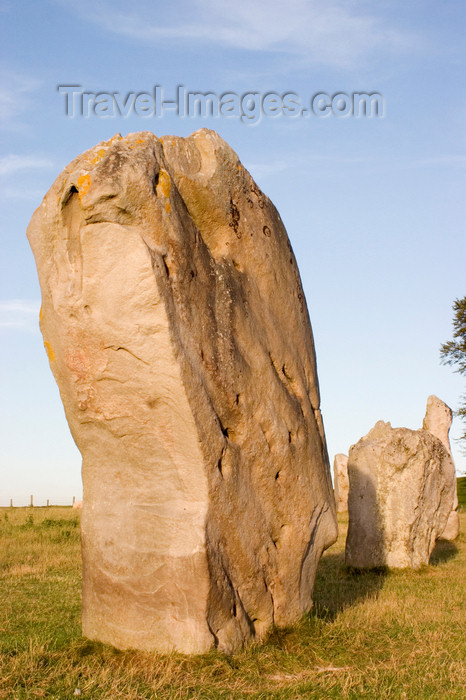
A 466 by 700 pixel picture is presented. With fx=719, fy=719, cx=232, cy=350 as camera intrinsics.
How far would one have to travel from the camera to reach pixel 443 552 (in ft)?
52.5

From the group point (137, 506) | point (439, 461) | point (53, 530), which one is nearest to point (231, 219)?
point (137, 506)

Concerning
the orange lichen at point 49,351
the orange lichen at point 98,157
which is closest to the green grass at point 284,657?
the orange lichen at point 49,351

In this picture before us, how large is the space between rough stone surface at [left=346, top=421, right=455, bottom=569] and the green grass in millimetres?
1915

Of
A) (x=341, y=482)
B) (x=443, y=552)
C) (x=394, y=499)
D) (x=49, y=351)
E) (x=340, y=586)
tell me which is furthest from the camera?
(x=341, y=482)

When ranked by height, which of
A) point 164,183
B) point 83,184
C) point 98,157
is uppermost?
point 98,157

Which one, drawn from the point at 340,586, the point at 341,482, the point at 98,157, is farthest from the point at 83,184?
the point at 341,482

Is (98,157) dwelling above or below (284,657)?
above

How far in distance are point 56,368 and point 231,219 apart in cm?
245

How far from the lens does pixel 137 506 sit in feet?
21.7

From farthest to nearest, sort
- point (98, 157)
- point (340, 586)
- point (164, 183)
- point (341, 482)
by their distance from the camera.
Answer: point (341, 482) → point (340, 586) → point (164, 183) → point (98, 157)

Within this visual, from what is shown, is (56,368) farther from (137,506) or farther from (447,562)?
(447,562)

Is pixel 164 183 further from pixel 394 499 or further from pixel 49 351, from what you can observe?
pixel 394 499

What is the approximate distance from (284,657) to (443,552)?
10.3m

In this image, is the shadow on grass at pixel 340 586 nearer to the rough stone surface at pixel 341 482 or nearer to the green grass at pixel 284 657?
the green grass at pixel 284 657
